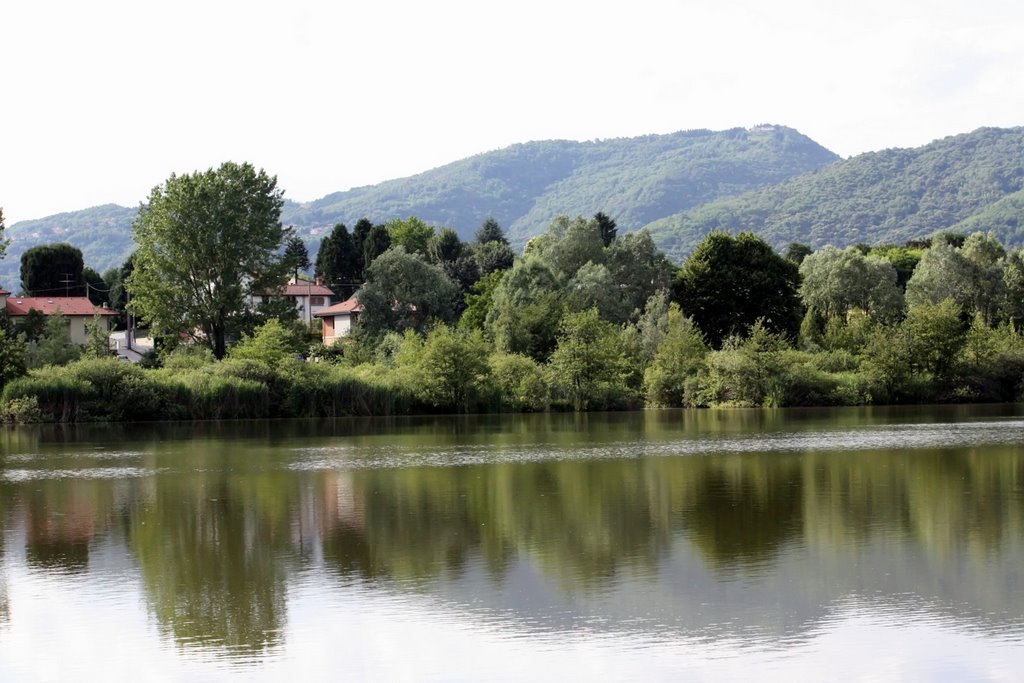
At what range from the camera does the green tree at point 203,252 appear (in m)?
71.9

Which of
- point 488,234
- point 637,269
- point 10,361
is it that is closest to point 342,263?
point 488,234

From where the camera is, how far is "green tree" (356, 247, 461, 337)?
8212cm

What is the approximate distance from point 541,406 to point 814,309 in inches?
1188

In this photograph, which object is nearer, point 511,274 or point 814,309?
point 511,274

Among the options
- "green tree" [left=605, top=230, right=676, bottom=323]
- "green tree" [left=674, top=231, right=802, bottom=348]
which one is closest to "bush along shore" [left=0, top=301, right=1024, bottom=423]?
"green tree" [left=674, top=231, right=802, bottom=348]

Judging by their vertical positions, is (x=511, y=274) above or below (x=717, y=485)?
above

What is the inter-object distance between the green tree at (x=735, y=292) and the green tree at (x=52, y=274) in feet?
239

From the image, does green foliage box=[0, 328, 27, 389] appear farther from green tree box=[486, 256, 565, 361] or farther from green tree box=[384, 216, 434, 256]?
green tree box=[384, 216, 434, 256]

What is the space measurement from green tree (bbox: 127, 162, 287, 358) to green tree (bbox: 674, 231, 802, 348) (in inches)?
1080

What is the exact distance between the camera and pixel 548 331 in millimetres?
71875

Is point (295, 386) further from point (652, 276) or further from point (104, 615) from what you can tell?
point (104, 615)

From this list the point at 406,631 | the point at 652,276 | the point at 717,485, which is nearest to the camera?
the point at 406,631

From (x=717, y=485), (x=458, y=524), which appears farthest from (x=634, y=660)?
(x=717, y=485)

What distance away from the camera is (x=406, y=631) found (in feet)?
49.5
